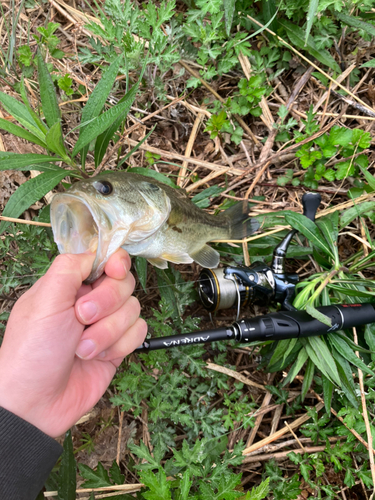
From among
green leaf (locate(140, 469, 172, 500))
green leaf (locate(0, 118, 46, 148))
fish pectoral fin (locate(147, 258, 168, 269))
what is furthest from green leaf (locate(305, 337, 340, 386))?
green leaf (locate(0, 118, 46, 148))

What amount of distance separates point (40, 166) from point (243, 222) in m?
1.47

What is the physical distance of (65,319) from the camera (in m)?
1.69

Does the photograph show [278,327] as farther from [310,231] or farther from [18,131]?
[18,131]

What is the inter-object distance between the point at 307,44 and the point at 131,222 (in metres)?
2.39

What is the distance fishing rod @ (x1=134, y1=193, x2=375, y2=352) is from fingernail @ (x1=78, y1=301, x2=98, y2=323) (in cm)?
53

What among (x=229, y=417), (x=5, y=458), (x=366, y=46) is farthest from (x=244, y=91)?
(x=5, y=458)

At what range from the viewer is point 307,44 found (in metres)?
3.01

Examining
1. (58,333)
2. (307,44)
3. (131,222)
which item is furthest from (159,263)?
(307,44)

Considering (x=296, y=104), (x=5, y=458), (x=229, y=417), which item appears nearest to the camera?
(x=5, y=458)

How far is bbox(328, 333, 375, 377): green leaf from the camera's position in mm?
2326

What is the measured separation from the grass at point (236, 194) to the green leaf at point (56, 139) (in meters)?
0.22

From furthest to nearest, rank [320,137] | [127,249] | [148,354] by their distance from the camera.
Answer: [320,137], [148,354], [127,249]

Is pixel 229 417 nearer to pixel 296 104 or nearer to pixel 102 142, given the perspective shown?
pixel 102 142

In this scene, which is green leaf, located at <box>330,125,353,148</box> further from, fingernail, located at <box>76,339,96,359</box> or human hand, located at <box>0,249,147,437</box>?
fingernail, located at <box>76,339,96,359</box>
